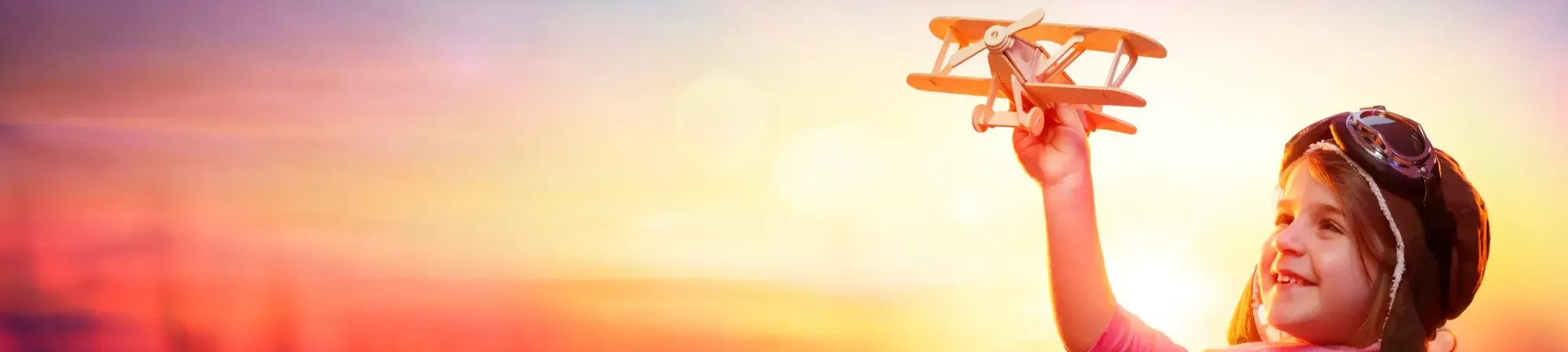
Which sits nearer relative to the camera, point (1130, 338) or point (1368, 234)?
point (1368, 234)

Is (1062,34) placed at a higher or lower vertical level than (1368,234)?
higher

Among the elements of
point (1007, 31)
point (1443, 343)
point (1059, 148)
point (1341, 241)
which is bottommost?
point (1443, 343)

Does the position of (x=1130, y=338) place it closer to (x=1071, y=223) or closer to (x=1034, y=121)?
(x=1071, y=223)

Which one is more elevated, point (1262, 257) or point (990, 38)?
point (990, 38)

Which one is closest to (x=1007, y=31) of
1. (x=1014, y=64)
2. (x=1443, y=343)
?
(x=1014, y=64)

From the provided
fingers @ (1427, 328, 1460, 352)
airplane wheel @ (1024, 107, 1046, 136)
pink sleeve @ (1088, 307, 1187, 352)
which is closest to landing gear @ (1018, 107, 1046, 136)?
airplane wheel @ (1024, 107, 1046, 136)

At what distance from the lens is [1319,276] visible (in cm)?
110

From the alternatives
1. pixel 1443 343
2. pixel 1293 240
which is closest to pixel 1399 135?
pixel 1293 240

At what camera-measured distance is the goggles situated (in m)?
1.08

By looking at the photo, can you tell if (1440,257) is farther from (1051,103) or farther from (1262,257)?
(1051,103)

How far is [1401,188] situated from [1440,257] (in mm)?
72

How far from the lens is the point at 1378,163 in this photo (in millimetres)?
1088

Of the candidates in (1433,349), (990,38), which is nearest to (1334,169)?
(1433,349)

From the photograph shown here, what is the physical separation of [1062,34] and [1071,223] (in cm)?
19
